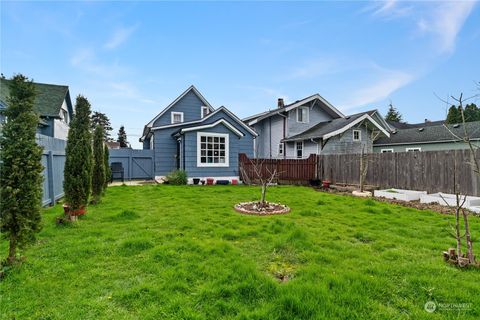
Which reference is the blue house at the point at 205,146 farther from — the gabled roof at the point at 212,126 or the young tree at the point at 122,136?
the young tree at the point at 122,136

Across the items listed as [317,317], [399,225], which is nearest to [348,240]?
[399,225]

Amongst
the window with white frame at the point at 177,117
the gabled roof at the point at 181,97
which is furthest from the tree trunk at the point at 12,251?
the window with white frame at the point at 177,117

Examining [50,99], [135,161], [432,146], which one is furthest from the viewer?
[432,146]

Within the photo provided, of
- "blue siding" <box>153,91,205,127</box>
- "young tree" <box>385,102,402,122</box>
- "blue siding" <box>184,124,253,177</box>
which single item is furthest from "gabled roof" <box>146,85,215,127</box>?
"young tree" <box>385,102,402,122</box>

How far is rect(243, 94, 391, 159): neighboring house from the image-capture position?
16672mm

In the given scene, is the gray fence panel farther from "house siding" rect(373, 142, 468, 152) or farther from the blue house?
"house siding" rect(373, 142, 468, 152)

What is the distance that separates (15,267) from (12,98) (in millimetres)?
2134

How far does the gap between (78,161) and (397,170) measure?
11432mm

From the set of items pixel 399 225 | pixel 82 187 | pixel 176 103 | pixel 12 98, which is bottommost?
pixel 399 225

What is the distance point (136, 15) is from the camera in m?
9.15

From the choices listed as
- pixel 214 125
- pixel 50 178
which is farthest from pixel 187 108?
pixel 50 178

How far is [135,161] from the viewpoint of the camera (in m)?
17.0

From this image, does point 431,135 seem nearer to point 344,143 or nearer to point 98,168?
point 344,143

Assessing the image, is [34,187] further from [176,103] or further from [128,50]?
[176,103]
